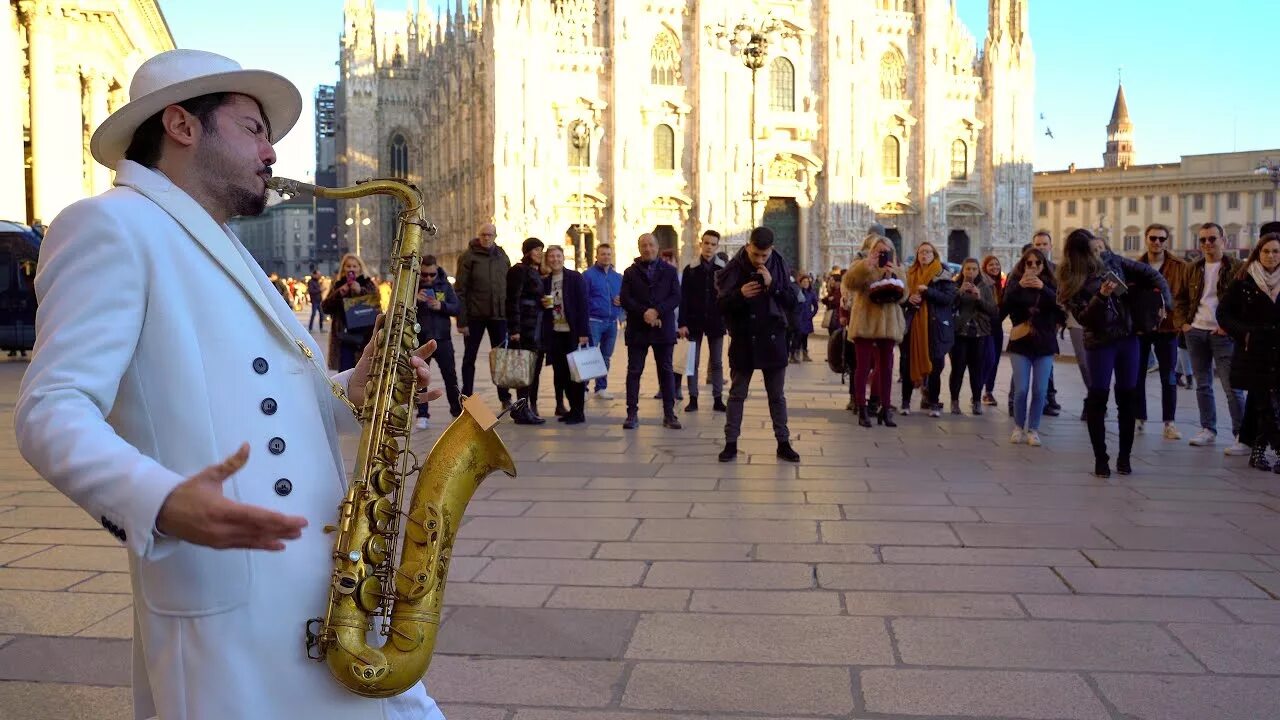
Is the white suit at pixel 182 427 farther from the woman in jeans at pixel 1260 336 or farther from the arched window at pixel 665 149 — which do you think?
the arched window at pixel 665 149

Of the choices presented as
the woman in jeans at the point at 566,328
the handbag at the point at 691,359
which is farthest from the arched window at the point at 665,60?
the woman in jeans at the point at 566,328

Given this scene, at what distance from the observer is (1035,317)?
8703mm

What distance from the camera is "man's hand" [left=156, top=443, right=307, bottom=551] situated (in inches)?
59.7

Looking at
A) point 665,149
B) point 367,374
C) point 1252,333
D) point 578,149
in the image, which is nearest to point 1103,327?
point 1252,333

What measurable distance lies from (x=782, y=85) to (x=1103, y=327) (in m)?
38.9

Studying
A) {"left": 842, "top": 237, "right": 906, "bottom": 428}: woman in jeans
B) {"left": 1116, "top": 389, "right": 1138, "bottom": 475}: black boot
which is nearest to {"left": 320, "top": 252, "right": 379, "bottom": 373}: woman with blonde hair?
{"left": 842, "top": 237, "right": 906, "bottom": 428}: woman in jeans

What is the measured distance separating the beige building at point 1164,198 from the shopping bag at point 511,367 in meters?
64.3

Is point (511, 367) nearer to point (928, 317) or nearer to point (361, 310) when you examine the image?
point (361, 310)

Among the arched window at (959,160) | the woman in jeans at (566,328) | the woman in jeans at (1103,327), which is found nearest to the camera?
the woman in jeans at (1103,327)

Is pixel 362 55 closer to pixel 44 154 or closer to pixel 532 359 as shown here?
pixel 44 154

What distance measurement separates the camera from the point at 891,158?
152 feet

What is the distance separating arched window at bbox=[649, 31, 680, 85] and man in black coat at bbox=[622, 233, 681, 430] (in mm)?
34483

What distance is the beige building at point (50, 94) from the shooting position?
17859mm

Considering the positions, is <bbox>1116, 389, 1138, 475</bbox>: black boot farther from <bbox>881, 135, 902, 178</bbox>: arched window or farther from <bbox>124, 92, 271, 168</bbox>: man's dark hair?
<bbox>881, 135, 902, 178</bbox>: arched window
